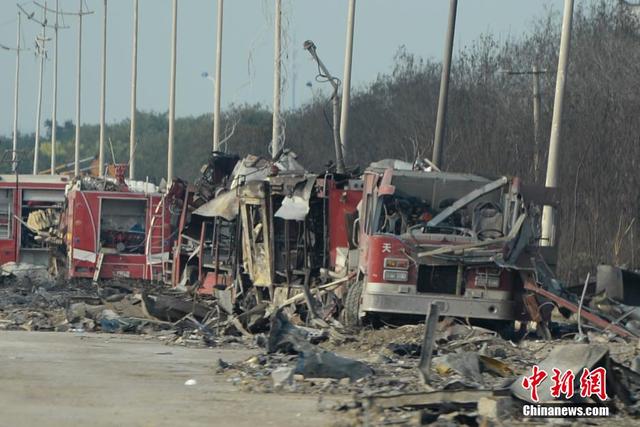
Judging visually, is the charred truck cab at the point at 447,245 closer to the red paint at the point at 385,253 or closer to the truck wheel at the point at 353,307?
the red paint at the point at 385,253

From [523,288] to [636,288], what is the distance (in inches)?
95.2

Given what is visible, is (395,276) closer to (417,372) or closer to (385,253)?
(385,253)

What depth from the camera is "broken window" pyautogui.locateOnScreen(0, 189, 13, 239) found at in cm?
3984

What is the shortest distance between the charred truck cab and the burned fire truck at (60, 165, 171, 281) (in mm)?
15507

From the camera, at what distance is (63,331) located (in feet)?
70.7

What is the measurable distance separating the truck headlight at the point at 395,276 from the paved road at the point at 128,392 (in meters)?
3.05

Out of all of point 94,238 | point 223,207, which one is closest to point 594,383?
point 223,207

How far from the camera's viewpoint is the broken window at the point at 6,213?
1569 inches

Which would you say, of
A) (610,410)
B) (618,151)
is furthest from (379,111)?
(610,410)

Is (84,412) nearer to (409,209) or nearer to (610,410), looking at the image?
(610,410)

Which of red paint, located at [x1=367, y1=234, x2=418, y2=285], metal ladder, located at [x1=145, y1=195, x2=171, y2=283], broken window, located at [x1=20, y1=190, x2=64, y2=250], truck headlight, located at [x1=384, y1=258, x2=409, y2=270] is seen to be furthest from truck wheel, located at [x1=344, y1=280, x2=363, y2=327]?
broken window, located at [x1=20, y1=190, x2=64, y2=250]

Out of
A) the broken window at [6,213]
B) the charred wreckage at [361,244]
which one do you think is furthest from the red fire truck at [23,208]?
the charred wreckage at [361,244]

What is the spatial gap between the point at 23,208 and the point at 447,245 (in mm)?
22687

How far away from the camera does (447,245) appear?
65.8 ft
